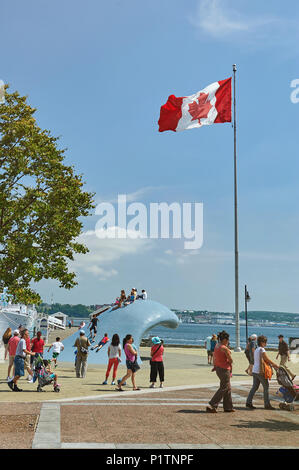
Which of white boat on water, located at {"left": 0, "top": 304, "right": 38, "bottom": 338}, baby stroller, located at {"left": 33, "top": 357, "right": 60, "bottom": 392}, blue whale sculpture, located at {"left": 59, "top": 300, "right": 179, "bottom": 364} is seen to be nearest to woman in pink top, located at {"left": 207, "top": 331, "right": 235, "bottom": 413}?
baby stroller, located at {"left": 33, "top": 357, "right": 60, "bottom": 392}

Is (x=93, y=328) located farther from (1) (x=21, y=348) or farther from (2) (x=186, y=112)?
(2) (x=186, y=112)

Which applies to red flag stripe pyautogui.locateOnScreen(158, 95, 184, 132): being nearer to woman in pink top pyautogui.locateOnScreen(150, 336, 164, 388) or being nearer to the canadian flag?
the canadian flag

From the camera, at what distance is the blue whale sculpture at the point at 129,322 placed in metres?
26.0

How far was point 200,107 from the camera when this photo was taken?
29094 millimetres

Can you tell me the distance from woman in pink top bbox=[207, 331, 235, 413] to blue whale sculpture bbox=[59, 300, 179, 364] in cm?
1453

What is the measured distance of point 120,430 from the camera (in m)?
8.59

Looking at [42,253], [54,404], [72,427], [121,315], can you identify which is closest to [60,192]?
[42,253]

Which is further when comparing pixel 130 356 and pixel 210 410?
pixel 130 356

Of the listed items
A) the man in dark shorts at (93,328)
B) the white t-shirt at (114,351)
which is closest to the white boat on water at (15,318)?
the man in dark shorts at (93,328)

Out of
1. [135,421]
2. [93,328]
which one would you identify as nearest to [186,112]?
[93,328]

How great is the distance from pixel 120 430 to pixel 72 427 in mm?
939

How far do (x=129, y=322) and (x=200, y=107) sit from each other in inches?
548
